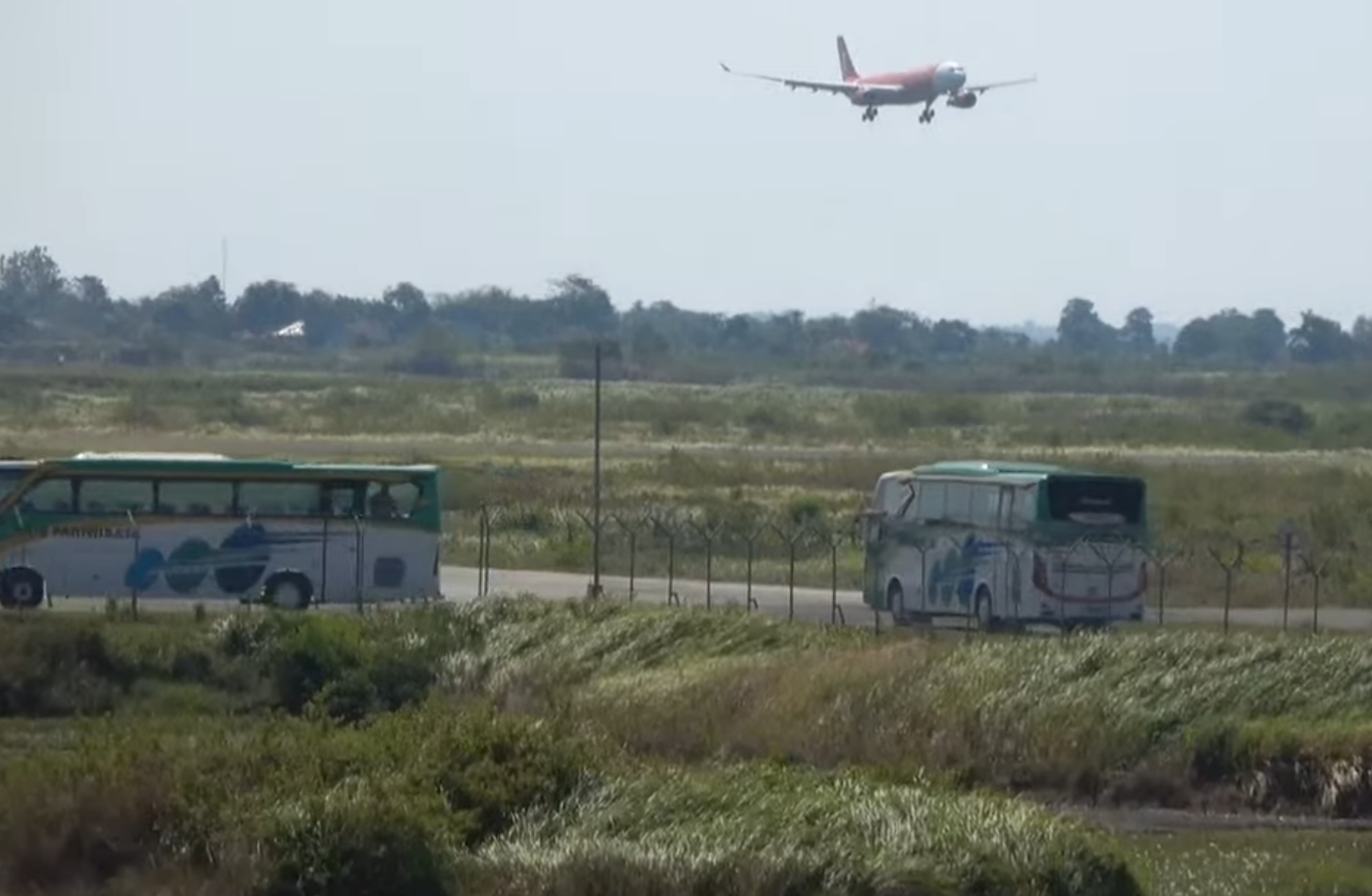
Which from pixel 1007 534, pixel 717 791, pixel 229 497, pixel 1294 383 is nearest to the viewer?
pixel 717 791

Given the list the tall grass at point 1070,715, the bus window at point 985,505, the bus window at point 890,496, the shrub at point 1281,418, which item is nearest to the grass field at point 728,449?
the shrub at point 1281,418

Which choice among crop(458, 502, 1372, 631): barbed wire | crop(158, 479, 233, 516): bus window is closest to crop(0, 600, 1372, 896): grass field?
crop(158, 479, 233, 516): bus window

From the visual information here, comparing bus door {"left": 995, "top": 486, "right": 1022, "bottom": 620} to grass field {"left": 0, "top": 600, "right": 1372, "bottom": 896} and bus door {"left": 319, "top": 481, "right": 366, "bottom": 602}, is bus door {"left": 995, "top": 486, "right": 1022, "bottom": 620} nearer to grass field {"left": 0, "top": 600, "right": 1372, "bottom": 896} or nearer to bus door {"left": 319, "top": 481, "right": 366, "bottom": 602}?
grass field {"left": 0, "top": 600, "right": 1372, "bottom": 896}

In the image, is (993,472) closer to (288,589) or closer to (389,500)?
(389,500)

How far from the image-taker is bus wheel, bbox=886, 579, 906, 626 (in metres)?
38.8

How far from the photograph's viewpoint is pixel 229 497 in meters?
39.7

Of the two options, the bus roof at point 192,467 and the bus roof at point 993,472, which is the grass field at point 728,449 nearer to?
the bus roof at point 993,472

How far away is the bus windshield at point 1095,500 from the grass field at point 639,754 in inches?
231

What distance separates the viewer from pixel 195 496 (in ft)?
130

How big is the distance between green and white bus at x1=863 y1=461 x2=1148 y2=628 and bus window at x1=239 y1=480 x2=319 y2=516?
869cm

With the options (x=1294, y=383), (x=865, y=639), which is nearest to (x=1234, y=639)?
(x=865, y=639)

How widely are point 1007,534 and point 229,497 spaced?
11.7 m

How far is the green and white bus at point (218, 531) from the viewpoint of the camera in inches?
1547

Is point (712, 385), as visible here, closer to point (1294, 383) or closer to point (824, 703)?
point (1294, 383)
